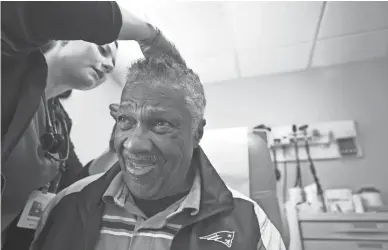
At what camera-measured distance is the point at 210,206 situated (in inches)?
25.6

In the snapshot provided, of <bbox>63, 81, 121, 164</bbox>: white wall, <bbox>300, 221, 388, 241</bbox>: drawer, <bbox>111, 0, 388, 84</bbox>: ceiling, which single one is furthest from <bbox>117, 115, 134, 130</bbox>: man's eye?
<bbox>300, 221, 388, 241</bbox>: drawer

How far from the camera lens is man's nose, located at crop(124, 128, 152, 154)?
0.57 metres

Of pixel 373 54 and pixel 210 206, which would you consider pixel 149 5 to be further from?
pixel 373 54

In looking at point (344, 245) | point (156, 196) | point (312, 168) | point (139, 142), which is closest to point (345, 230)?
point (344, 245)

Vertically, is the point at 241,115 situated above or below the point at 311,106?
below

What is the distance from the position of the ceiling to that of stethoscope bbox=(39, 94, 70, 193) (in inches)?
27.0

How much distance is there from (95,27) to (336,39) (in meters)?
1.69

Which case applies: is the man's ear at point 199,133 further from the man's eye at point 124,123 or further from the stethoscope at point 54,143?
the stethoscope at point 54,143

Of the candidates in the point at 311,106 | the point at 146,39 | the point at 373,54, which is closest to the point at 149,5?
the point at 146,39

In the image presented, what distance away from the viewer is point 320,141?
184 centimetres

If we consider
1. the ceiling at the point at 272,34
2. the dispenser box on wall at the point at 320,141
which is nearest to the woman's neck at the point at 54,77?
the ceiling at the point at 272,34

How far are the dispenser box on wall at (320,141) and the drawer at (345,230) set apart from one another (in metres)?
0.43

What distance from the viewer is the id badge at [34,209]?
0.68 meters

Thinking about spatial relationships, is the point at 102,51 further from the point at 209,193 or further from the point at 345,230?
the point at 345,230
